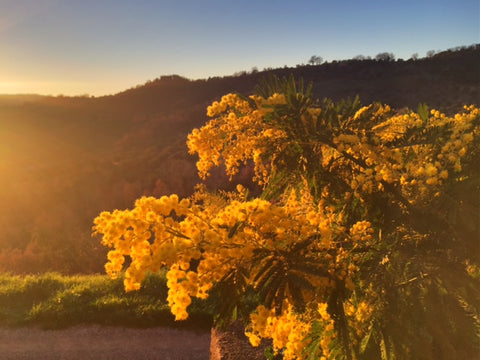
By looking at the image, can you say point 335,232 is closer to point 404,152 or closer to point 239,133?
point 404,152

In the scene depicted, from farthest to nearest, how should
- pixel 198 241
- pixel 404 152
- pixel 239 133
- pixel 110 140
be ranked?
pixel 110 140
pixel 404 152
pixel 239 133
pixel 198 241

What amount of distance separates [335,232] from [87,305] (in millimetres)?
8939

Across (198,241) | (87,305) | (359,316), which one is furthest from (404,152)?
(87,305)

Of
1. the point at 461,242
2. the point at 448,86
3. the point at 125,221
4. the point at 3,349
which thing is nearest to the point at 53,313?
the point at 3,349

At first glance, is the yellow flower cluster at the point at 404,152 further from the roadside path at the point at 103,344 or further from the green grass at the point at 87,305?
the green grass at the point at 87,305

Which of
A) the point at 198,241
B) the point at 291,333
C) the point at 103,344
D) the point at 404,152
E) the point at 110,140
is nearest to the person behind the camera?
the point at 198,241

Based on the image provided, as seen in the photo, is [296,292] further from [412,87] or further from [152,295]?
[412,87]

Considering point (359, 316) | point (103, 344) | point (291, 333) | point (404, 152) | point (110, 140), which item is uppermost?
point (404, 152)

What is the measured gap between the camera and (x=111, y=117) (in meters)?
51.1

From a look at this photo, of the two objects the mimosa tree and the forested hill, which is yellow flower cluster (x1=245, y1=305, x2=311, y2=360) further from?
the forested hill

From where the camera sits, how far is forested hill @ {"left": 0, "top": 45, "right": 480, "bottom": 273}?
2041cm

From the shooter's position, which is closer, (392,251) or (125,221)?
(125,221)

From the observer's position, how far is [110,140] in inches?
1759

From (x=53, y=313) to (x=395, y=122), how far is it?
9646 mm
